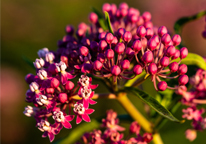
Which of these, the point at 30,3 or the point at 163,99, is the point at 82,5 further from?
the point at 163,99

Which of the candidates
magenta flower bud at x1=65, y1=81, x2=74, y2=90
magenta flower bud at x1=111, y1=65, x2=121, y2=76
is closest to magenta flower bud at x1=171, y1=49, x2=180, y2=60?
magenta flower bud at x1=111, y1=65, x2=121, y2=76

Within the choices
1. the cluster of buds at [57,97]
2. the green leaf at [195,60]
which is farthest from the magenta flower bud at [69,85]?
the green leaf at [195,60]

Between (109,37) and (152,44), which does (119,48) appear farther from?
(152,44)

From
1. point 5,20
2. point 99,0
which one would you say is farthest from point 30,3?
point 99,0

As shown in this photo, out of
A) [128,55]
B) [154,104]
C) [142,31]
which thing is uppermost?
[142,31]

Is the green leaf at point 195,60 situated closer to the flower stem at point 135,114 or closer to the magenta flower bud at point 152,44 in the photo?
the magenta flower bud at point 152,44

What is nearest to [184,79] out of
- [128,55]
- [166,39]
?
[166,39]
